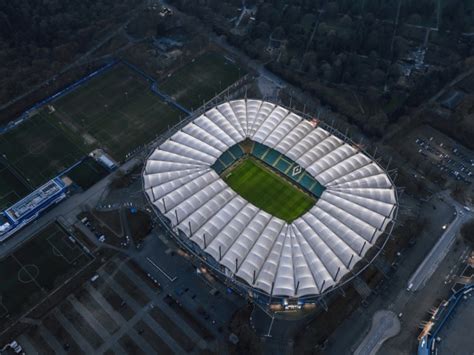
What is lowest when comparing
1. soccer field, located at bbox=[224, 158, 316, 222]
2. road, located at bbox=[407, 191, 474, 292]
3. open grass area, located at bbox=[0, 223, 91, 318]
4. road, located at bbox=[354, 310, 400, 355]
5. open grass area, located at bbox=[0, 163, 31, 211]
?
open grass area, located at bbox=[0, 223, 91, 318]

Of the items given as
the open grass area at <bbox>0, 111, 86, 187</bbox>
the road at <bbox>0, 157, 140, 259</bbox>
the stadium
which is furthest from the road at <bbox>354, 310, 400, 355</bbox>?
the open grass area at <bbox>0, 111, 86, 187</bbox>

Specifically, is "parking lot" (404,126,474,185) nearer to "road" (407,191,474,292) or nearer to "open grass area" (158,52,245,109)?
"road" (407,191,474,292)

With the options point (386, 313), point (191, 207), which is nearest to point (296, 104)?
point (191, 207)

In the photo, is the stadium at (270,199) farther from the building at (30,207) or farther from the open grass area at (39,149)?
the open grass area at (39,149)

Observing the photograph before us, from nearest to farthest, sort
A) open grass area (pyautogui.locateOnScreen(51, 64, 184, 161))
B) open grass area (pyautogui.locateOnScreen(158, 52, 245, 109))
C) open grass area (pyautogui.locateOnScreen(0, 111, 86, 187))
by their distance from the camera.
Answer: open grass area (pyautogui.locateOnScreen(0, 111, 86, 187)) → open grass area (pyautogui.locateOnScreen(51, 64, 184, 161)) → open grass area (pyautogui.locateOnScreen(158, 52, 245, 109))

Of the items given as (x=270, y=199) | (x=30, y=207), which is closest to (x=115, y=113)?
(x=30, y=207)

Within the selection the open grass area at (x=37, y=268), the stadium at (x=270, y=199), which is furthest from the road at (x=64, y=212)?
the stadium at (x=270, y=199)

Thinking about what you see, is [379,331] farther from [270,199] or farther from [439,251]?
[270,199]

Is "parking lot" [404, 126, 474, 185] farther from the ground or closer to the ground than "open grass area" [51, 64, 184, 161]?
farther from the ground
